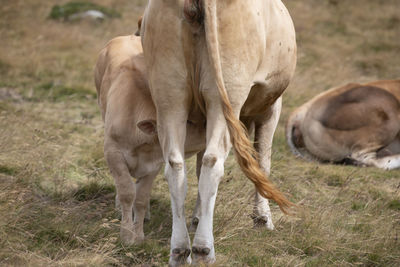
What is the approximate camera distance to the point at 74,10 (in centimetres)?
1488

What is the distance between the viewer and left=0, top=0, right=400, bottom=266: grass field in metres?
3.94

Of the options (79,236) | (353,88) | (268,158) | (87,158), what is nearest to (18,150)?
(87,158)

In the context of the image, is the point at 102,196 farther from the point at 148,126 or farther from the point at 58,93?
the point at 58,93

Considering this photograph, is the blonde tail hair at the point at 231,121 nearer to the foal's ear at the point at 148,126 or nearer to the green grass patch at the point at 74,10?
the foal's ear at the point at 148,126

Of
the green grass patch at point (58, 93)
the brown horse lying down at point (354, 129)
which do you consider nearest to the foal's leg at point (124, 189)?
the brown horse lying down at point (354, 129)

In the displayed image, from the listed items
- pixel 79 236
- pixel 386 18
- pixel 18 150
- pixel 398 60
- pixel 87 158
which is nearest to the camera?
pixel 79 236

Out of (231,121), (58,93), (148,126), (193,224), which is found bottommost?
(58,93)

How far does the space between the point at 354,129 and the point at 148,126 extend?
407 cm

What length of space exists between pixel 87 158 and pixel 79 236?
2239 millimetres

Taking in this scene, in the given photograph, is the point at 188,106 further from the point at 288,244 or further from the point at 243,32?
the point at 288,244

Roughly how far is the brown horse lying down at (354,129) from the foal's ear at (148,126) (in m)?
3.70

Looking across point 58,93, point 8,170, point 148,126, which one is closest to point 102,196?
point 8,170

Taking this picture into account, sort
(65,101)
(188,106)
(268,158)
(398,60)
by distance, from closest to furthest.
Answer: (188,106) → (268,158) → (65,101) → (398,60)

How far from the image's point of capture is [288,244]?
13.9 feet
